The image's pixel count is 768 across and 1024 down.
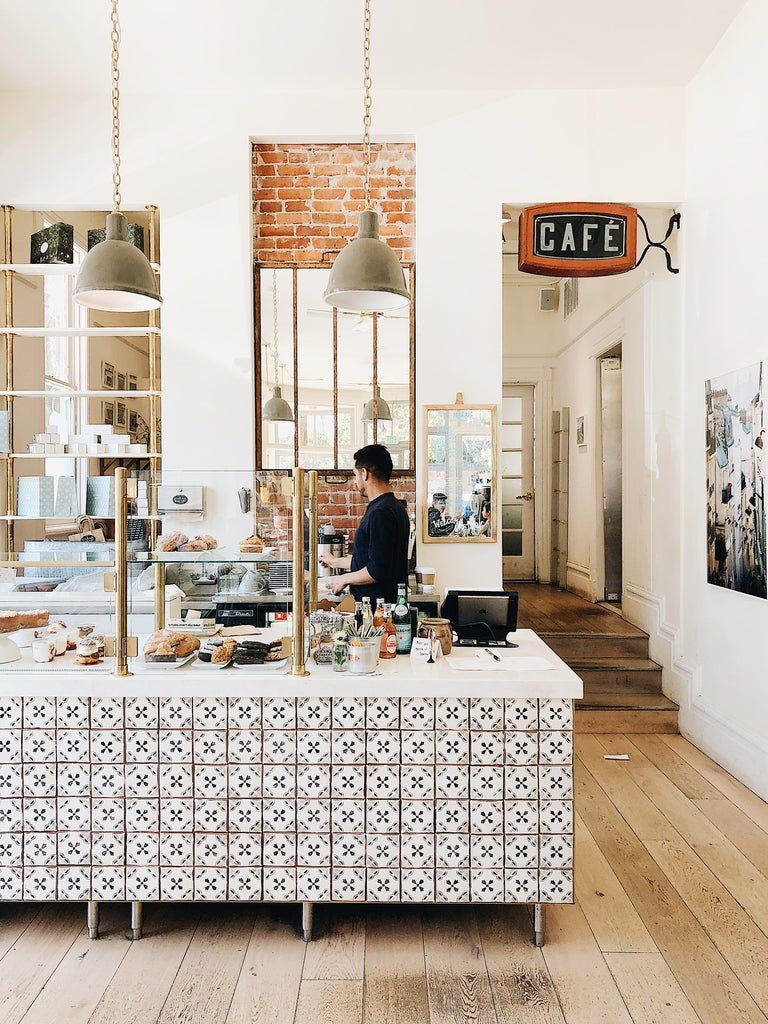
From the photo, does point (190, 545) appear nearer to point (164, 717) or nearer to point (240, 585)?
point (240, 585)

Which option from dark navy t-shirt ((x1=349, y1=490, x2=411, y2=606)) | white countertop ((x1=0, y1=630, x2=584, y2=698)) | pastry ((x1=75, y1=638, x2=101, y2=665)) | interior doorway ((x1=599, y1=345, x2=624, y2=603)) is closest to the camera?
white countertop ((x1=0, y1=630, x2=584, y2=698))

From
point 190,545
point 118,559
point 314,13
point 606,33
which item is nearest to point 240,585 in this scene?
point 190,545

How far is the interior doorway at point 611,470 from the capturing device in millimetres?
7320

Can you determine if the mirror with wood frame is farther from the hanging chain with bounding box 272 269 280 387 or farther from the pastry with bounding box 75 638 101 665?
the pastry with bounding box 75 638 101 665

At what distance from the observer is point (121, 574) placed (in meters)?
2.65

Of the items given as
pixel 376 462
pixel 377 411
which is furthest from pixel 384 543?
pixel 377 411

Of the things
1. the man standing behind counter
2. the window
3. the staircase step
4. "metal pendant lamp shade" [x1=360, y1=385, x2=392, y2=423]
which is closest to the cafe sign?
the window

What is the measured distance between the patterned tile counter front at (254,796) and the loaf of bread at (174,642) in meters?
0.16

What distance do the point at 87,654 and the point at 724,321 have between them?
12.0 feet

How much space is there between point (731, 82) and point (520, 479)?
547 cm

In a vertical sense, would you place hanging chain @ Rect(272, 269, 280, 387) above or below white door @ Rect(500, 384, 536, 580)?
above

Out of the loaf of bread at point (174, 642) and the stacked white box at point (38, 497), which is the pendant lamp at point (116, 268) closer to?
the loaf of bread at point (174, 642)

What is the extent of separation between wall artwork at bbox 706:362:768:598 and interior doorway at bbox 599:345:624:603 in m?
2.87

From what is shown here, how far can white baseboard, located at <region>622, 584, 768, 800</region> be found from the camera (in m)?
3.89
